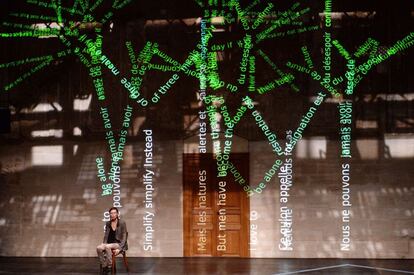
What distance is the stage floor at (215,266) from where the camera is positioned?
9.31 meters

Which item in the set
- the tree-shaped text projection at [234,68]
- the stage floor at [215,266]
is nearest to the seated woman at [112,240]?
the stage floor at [215,266]

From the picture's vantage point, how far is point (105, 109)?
11.0 metres

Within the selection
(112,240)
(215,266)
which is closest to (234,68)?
(215,266)

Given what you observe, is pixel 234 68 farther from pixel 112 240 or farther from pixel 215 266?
pixel 112 240

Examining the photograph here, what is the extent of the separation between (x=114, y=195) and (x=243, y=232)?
2440 mm

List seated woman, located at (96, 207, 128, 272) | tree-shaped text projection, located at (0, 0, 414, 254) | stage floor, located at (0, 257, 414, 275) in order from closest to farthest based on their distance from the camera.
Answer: seated woman, located at (96, 207, 128, 272), stage floor, located at (0, 257, 414, 275), tree-shaped text projection, located at (0, 0, 414, 254)

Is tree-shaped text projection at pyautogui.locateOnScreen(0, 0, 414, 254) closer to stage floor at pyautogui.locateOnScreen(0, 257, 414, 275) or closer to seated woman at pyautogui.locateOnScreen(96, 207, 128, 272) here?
stage floor at pyautogui.locateOnScreen(0, 257, 414, 275)

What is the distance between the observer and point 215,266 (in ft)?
32.1

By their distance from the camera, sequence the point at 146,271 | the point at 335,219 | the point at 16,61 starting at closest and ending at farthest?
the point at 146,271 → the point at 335,219 → the point at 16,61

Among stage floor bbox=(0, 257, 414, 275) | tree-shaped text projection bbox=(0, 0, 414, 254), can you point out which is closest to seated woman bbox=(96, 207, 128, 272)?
stage floor bbox=(0, 257, 414, 275)

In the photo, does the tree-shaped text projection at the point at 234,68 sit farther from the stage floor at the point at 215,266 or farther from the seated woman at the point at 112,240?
the seated woman at the point at 112,240

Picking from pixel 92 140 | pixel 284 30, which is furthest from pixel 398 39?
pixel 92 140

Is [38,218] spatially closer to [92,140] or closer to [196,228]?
[92,140]

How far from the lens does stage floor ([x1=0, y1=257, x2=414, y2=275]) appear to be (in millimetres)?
9312
